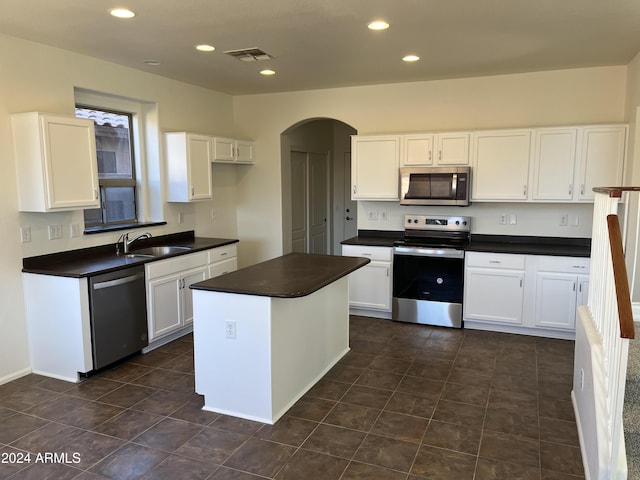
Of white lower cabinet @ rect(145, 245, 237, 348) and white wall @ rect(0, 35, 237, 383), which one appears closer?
white wall @ rect(0, 35, 237, 383)

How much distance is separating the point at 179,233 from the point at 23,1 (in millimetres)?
2863

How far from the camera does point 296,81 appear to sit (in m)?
5.32

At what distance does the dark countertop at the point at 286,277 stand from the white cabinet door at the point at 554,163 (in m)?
2.08

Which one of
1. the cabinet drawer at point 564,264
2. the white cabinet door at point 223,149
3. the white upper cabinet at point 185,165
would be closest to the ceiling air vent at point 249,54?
the white upper cabinet at point 185,165

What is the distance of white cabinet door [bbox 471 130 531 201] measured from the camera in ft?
15.8

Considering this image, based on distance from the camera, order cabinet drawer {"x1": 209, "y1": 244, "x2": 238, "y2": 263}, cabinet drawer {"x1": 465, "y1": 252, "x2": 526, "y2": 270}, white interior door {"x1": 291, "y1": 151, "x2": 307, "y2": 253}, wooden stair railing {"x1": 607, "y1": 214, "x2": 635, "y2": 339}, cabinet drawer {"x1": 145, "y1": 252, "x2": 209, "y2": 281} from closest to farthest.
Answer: wooden stair railing {"x1": 607, "y1": 214, "x2": 635, "y2": 339}, cabinet drawer {"x1": 145, "y1": 252, "x2": 209, "y2": 281}, cabinet drawer {"x1": 465, "y1": 252, "x2": 526, "y2": 270}, cabinet drawer {"x1": 209, "y1": 244, "x2": 238, "y2": 263}, white interior door {"x1": 291, "y1": 151, "x2": 307, "y2": 253}

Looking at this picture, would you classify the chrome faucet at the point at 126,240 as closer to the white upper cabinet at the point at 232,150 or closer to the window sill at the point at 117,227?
the window sill at the point at 117,227

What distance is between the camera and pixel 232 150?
5.78 meters

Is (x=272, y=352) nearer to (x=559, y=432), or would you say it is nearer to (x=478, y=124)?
(x=559, y=432)

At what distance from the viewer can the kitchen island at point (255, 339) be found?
3.05 metres

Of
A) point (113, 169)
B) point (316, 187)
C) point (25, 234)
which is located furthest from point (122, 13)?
point (316, 187)

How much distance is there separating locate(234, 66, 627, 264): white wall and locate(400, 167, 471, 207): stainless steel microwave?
48cm

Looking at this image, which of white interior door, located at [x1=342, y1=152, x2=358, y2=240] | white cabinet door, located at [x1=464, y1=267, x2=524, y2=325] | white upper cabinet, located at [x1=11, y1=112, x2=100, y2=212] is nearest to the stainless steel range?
white cabinet door, located at [x1=464, y1=267, x2=524, y2=325]

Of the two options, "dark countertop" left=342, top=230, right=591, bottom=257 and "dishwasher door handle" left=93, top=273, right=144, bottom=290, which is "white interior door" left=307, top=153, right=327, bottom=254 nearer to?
"dark countertop" left=342, top=230, right=591, bottom=257
